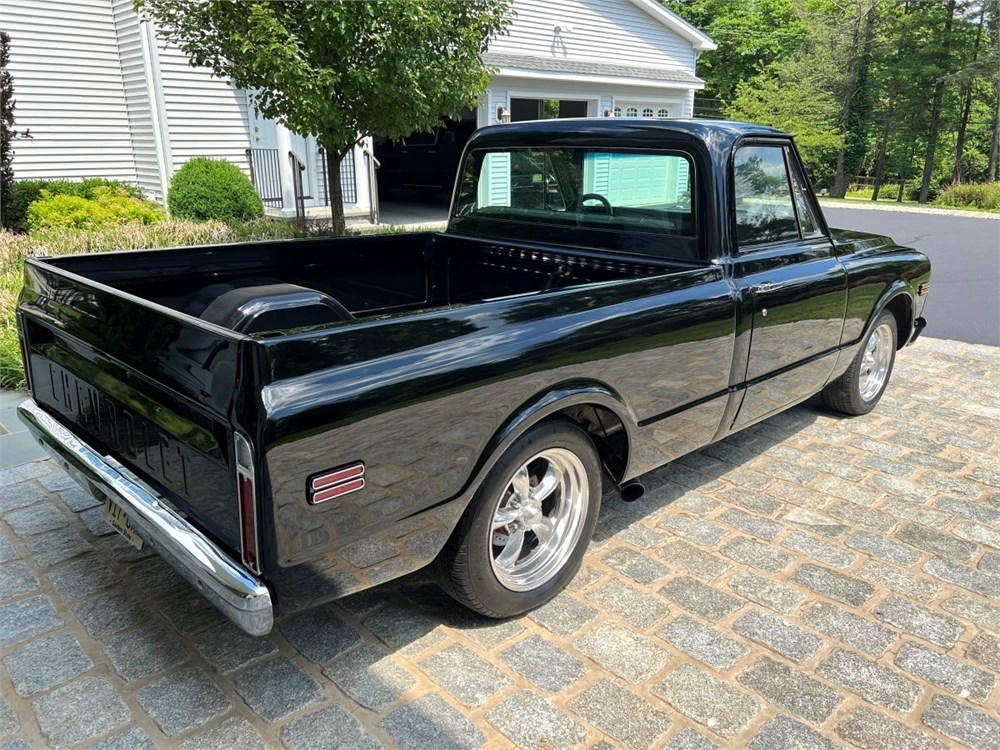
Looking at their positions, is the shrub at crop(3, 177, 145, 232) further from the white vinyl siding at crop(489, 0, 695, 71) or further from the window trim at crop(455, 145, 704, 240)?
the window trim at crop(455, 145, 704, 240)

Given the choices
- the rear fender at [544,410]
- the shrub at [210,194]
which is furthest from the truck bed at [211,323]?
the shrub at [210,194]

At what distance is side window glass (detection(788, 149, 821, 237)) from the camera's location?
3908mm

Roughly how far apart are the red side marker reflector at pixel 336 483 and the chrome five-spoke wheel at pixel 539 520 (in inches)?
30.5

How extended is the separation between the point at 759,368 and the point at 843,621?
1.26 metres

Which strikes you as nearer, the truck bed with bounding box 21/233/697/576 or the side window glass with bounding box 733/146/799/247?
the truck bed with bounding box 21/233/697/576

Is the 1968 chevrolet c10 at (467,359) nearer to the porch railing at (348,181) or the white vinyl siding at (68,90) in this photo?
the white vinyl siding at (68,90)

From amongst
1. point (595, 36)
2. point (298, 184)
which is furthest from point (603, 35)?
point (298, 184)

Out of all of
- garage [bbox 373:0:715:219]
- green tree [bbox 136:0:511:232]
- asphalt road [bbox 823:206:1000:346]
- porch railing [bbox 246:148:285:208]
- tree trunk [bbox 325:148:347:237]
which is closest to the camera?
green tree [bbox 136:0:511:232]

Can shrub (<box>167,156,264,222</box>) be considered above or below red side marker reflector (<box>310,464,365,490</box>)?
above

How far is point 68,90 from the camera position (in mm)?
11508

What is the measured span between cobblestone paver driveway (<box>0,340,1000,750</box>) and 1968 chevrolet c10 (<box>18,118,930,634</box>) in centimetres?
32

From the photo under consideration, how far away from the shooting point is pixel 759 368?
367 centimetres

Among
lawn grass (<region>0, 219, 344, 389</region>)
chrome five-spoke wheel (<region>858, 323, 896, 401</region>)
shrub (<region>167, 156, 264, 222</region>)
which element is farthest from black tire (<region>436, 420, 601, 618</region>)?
shrub (<region>167, 156, 264, 222</region>)

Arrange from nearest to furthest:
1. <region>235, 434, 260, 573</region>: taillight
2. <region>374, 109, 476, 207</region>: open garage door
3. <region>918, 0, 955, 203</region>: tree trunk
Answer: <region>235, 434, 260, 573</region>: taillight → <region>374, 109, 476, 207</region>: open garage door → <region>918, 0, 955, 203</region>: tree trunk
